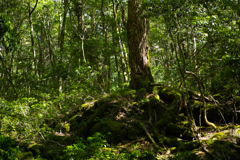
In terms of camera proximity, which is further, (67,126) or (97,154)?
(67,126)

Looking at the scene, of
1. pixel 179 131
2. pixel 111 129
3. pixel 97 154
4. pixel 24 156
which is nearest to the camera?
pixel 97 154

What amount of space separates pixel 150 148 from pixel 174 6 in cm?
400

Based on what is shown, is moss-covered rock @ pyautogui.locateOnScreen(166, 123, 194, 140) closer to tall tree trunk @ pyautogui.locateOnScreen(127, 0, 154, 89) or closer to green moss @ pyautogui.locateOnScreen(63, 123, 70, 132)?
tall tree trunk @ pyautogui.locateOnScreen(127, 0, 154, 89)

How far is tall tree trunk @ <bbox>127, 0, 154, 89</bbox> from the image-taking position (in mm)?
7891

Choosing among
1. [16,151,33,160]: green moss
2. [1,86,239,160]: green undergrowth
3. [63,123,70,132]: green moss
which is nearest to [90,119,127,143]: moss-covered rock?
[1,86,239,160]: green undergrowth

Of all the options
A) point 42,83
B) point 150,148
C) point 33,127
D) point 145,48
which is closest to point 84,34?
point 42,83

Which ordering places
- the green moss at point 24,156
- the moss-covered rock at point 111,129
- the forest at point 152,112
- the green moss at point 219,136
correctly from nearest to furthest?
the forest at point 152,112 → the green moss at point 219,136 → the green moss at point 24,156 → the moss-covered rock at point 111,129

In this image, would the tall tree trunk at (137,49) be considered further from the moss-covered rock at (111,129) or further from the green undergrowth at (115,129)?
the moss-covered rock at (111,129)

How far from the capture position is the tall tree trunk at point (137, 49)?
7.89m

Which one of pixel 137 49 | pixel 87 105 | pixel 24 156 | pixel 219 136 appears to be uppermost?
pixel 137 49

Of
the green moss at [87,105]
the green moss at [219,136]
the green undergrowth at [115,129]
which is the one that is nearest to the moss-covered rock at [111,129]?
the green undergrowth at [115,129]

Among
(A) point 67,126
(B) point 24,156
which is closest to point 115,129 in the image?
(A) point 67,126

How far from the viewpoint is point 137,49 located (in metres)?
7.92

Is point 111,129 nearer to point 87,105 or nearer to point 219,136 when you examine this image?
point 87,105
